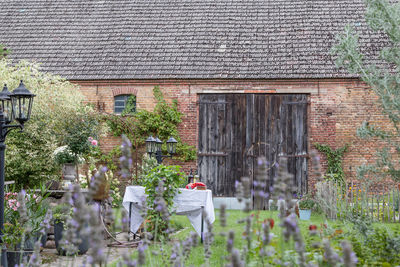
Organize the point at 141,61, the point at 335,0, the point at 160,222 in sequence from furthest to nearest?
1. the point at 335,0
2. the point at 141,61
3. the point at 160,222

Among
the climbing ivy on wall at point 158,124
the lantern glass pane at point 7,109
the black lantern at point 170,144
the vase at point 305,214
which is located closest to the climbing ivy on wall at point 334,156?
the vase at point 305,214

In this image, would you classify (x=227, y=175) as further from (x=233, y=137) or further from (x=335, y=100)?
(x=335, y=100)

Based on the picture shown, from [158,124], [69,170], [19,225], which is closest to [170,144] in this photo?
[158,124]

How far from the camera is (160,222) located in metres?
8.48

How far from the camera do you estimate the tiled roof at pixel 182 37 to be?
15.6 metres

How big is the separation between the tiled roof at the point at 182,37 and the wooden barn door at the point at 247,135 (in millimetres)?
794

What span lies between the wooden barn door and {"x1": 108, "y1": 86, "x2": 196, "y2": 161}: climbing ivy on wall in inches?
23.5

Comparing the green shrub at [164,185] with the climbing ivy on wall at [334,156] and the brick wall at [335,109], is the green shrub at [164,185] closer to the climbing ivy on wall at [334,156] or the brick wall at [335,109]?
the brick wall at [335,109]

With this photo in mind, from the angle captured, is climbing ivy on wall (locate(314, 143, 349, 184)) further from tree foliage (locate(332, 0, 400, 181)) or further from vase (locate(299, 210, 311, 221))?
tree foliage (locate(332, 0, 400, 181))

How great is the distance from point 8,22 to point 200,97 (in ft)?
25.8

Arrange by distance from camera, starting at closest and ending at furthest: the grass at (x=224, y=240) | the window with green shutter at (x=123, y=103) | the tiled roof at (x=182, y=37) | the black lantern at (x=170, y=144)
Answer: the grass at (x=224, y=240) → the black lantern at (x=170, y=144) → the tiled roof at (x=182, y=37) → the window with green shutter at (x=123, y=103)

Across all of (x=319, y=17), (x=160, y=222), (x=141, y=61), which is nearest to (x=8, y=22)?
(x=141, y=61)

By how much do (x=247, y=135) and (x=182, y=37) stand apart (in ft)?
13.3

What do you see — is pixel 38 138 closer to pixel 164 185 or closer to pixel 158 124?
pixel 158 124
